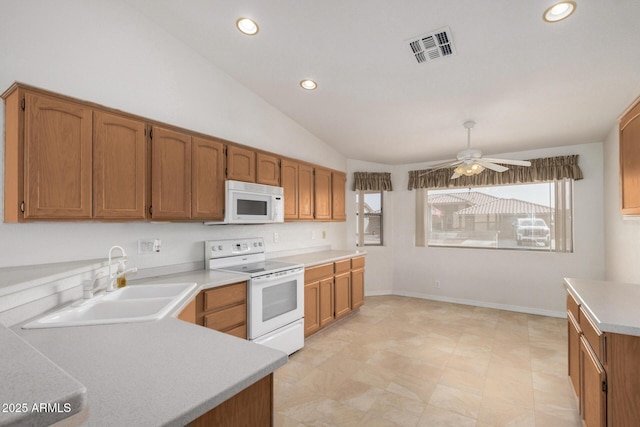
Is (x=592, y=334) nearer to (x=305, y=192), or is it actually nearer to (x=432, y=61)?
(x=432, y=61)

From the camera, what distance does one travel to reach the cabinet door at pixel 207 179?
258cm

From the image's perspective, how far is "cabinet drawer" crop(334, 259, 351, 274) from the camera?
394 cm

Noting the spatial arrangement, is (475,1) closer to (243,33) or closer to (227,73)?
(243,33)

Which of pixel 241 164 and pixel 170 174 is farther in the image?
pixel 241 164

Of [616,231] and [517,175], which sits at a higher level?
[517,175]

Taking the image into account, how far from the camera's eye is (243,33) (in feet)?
8.28

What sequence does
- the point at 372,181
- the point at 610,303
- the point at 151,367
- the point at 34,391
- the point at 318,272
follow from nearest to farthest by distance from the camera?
the point at 34,391 → the point at 151,367 → the point at 610,303 → the point at 318,272 → the point at 372,181

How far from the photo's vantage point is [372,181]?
5.36m

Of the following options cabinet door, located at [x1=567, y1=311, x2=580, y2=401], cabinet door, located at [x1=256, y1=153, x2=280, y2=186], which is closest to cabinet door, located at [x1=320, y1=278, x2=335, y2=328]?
cabinet door, located at [x1=256, y1=153, x2=280, y2=186]

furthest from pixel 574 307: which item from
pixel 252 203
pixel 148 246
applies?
pixel 148 246

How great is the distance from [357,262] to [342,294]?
0.57m

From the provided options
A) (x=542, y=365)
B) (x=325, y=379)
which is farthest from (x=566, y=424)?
(x=325, y=379)

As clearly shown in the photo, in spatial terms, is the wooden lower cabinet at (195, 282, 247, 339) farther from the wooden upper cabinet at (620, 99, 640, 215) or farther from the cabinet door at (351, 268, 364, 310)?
the wooden upper cabinet at (620, 99, 640, 215)

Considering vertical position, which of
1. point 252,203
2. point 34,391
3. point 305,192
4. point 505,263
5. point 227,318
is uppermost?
point 305,192
